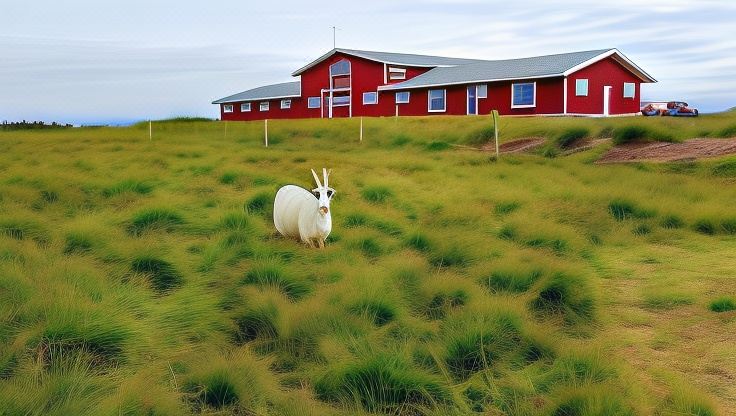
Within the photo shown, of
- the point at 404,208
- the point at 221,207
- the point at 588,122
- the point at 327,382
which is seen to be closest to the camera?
the point at 327,382

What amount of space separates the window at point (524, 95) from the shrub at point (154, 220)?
26.7 m

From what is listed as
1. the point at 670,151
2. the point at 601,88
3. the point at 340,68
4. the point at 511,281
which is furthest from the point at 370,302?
the point at 340,68

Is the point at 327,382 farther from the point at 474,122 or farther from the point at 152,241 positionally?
the point at 474,122

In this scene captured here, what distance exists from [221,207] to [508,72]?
26.8 metres

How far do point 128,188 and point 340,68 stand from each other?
103ft

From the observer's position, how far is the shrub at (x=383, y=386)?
4.73 metres

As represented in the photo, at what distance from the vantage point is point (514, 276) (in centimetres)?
750

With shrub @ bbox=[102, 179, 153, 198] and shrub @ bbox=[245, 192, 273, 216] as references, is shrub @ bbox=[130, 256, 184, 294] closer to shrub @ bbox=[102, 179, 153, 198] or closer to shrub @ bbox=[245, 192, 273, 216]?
shrub @ bbox=[245, 192, 273, 216]

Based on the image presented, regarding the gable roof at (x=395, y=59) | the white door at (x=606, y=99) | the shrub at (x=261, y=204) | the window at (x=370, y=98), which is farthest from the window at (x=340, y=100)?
the shrub at (x=261, y=204)

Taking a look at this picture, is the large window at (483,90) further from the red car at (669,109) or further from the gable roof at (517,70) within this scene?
the red car at (669,109)

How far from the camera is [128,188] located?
1347 cm

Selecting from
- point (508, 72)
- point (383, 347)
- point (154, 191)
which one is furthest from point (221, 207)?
point (508, 72)

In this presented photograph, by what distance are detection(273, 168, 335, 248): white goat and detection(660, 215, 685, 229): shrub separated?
21.1 feet

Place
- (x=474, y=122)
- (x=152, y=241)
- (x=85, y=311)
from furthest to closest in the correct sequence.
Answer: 1. (x=474, y=122)
2. (x=152, y=241)
3. (x=85, y=311)
